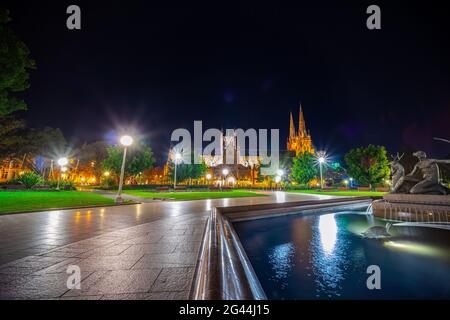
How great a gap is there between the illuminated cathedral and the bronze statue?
81.0 m

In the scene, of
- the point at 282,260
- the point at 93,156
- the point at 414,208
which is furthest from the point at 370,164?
the point at 93,156

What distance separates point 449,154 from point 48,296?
363 feet

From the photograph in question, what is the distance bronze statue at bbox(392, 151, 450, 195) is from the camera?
11.8m

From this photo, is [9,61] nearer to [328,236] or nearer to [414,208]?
[328,236]

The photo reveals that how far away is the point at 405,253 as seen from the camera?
5883mm

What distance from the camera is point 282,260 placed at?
5.47m

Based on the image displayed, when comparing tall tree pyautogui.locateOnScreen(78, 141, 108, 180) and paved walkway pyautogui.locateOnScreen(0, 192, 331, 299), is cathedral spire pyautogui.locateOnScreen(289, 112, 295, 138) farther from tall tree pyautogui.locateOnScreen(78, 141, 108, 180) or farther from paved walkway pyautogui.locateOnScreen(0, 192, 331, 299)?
paved walkway pyautogui.locateOnScreen(0, 192, 331, 299)

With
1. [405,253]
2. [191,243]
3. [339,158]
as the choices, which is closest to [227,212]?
[191,243]

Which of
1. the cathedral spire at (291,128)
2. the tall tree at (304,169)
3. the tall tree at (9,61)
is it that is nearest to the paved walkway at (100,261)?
the tall tree at (9,61)

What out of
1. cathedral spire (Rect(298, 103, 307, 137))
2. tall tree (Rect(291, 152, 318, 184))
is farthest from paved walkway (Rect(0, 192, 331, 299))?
cathedral spire (Rect(298, 103, 307, 137))

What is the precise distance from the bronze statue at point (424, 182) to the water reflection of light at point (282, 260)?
1085cm

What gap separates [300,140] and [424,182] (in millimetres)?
89754
